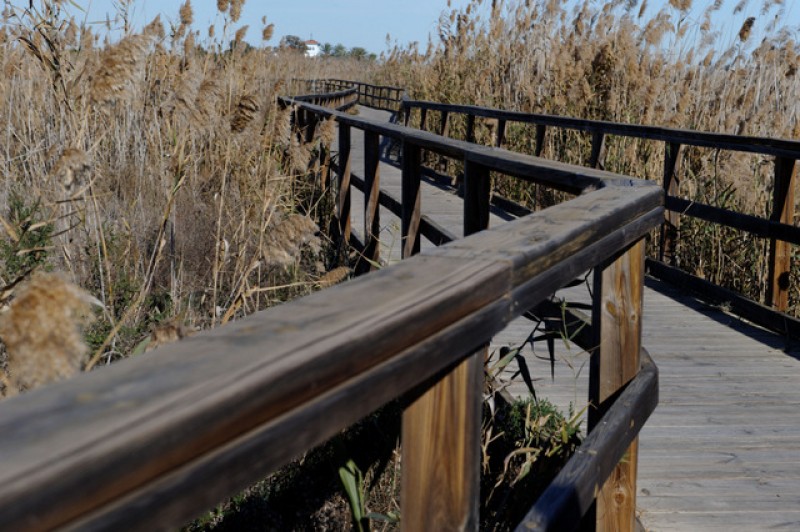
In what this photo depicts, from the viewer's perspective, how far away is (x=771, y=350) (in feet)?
16.0

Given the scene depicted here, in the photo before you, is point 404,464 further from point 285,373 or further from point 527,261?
point 285,373

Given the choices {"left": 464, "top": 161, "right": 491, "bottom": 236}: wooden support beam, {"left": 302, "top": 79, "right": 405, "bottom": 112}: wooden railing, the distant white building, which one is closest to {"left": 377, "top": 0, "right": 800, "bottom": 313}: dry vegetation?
{"left": 464, "top": 161, "right": 491, "bottom": 236}: wooden support beam

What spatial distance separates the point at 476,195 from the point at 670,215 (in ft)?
12.7

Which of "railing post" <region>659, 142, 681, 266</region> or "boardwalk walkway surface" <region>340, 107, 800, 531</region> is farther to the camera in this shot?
"railing post" <region>659, 142, 681, 266</region>

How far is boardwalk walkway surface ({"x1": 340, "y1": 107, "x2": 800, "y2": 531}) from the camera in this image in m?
2.96

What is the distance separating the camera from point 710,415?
3828mm

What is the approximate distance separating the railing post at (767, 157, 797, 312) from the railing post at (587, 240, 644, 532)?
129 inches

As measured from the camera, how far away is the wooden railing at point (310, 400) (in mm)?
635

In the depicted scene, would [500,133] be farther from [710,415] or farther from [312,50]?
[312,50]

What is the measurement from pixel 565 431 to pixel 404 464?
170cm

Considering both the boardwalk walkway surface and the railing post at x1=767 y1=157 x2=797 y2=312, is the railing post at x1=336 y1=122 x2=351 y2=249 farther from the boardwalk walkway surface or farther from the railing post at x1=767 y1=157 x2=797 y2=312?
the railing post at x1=767 y1=157 x2=797 y2=312

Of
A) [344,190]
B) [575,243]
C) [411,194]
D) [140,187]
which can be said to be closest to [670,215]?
[344,190]

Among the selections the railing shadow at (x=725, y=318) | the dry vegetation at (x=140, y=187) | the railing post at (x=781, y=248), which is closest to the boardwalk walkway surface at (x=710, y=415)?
the railing shadow at (x=725, y=318)

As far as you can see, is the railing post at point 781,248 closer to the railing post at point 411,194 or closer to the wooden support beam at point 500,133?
the railing post at point 411,194
